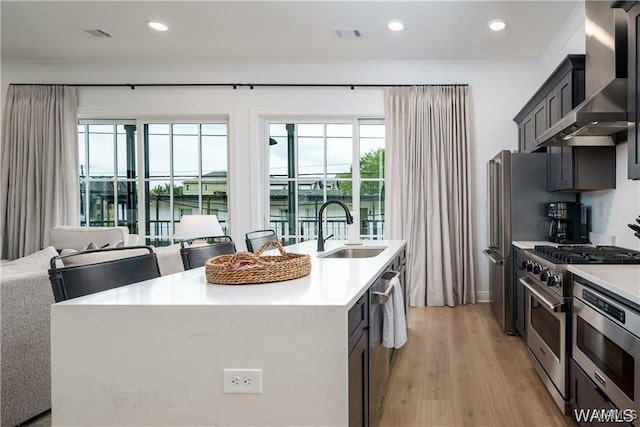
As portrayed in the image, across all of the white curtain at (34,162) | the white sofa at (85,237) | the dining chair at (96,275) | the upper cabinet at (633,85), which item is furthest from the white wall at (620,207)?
the white curtain at (34,162)

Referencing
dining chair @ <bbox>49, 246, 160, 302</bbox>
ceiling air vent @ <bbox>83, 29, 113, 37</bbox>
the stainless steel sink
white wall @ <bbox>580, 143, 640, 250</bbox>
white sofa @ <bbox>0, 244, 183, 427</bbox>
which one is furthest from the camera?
ceiling air vent @ <bbox>83, 29, 113, 37</bbox>

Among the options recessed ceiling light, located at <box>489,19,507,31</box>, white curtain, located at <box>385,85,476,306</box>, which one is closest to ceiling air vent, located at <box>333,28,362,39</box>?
white curtain, located at <box>385,85,476,306</box>

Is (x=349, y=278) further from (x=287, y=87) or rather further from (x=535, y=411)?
(x=287, y=87)

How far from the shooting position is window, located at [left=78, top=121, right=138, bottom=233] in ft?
15.4

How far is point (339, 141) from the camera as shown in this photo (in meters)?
4.60

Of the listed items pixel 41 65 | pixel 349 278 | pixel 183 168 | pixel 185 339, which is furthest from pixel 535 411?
pixel 41 65

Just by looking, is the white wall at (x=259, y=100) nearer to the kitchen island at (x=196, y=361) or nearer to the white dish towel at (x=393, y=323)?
the white dish towel at (x=393, y=323)

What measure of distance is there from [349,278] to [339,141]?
337 centimetres

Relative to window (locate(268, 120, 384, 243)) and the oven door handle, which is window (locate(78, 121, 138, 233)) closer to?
window (locate(268, 120, 384, 243))

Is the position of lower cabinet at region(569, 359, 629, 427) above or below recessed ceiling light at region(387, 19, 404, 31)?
below

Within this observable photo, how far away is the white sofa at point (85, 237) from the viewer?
12.5 ft

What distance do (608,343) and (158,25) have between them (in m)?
4.12

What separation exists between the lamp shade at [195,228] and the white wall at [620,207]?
3237 millimetres

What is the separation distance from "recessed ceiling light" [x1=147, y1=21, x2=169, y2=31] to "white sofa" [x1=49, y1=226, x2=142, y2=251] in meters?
2.07
